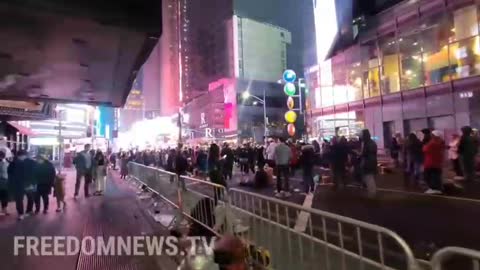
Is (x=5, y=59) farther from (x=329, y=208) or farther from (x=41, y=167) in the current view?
(x=329, y=208)

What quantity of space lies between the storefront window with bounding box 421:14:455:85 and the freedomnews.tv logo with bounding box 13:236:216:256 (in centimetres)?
2285

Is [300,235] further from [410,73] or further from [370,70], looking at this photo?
[370,70]

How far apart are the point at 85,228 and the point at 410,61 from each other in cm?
2537

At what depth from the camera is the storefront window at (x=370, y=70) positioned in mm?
31484

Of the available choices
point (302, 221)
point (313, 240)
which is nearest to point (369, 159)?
point (302, 221)

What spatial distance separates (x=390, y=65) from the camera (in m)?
30.0

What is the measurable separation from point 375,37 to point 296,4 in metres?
79.3

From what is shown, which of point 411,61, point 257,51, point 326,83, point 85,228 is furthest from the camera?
point 257,51

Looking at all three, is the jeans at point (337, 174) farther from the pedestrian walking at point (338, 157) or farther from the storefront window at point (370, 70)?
the storefront window at point (370, 70)

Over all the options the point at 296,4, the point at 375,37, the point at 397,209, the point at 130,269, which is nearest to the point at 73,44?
the point at 130,269

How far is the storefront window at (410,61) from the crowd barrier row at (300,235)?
23820 millimetres

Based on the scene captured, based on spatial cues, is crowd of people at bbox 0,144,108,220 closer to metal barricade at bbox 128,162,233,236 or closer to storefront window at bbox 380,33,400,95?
metal barricade at bbox 128,162,233,236

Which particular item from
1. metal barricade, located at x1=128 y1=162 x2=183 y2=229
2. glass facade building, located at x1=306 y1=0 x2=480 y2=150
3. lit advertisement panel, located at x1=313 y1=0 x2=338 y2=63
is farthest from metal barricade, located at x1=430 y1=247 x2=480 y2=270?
lit advertisement panel, located at x1=313 y1=0 x2=338 y2=63

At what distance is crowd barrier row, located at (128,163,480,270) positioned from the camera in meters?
3.20
